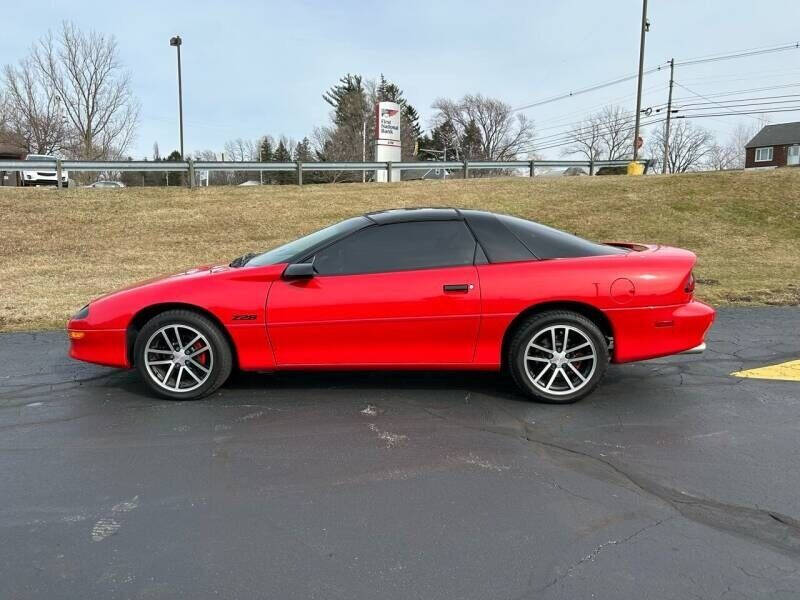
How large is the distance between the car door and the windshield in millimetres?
207

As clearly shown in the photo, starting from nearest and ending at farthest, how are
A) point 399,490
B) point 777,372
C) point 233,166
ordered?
1. point 399,490
2. point 777,372
3. point 233,166

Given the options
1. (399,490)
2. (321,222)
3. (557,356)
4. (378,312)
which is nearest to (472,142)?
(321,222)

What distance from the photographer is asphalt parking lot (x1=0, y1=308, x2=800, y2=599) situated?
237 centimetres

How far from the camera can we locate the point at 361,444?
3.60 metres

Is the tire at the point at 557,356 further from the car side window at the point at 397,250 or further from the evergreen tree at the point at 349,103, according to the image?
the evergreen tree at the point at 349,103

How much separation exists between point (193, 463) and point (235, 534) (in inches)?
32.5

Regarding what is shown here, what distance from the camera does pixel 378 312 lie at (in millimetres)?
4176

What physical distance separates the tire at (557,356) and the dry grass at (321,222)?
4483 mm

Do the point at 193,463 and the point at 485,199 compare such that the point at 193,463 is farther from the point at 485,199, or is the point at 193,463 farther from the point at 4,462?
the point at 485,199

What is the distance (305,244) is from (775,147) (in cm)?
7013

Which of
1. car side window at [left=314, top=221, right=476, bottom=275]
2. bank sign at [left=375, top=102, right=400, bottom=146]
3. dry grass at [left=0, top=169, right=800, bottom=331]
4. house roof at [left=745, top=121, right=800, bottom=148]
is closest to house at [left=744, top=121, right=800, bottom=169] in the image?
house roof at [left=745, top=121, right=800, bottom=148]

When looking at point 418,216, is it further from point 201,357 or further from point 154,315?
point 154,315

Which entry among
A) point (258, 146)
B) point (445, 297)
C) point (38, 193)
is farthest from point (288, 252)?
point (258, 146)

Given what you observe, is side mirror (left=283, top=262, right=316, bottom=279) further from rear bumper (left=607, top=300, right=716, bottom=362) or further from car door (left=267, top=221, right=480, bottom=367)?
rear bumper (left=607, top=300, right=716, bottom=362)
